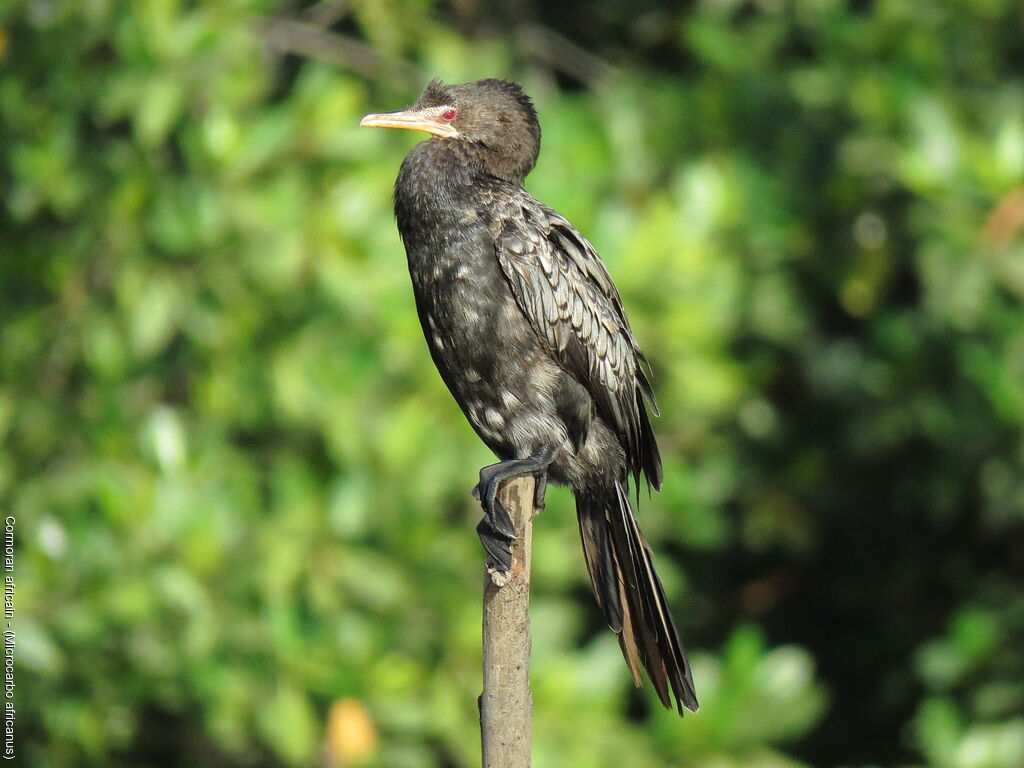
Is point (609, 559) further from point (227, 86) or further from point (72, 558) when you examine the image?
point (227, 86)

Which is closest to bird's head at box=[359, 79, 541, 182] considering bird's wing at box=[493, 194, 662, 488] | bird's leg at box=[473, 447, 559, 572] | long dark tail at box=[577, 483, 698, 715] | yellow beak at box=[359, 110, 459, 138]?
yellow beak at box=[359, 110, 459, 138]

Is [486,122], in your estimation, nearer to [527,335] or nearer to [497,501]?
[527,335]

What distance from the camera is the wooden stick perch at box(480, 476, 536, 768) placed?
2.54m

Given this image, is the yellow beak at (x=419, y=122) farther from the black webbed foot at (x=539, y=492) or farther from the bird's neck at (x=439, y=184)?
the black webbed foot at (x=539, y=492)

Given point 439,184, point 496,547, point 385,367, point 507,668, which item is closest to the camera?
point 507,668

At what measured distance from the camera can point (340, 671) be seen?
416 cm

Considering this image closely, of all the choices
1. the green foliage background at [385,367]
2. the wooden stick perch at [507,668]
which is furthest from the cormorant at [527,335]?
the green foliage background at [385,367]

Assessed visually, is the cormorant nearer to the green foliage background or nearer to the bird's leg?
the bird's leg

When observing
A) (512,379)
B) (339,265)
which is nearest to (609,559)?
(512,379)

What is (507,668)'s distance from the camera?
Result: 2.59 m

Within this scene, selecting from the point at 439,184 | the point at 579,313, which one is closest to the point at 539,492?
the point at 579,313

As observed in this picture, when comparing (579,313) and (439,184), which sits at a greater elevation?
(439,184)

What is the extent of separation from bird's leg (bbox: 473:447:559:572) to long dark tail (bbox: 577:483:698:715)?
18 cm

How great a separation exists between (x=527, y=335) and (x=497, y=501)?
426 mm
